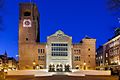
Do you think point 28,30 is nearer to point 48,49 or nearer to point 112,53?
point 48,49

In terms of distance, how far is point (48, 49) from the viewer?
12875 centimetres

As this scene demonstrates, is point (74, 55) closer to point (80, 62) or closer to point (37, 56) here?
point (80, 62)

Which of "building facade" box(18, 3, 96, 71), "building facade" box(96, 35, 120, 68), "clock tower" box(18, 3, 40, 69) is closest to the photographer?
"building facade" box(18, 3, 96, 71)

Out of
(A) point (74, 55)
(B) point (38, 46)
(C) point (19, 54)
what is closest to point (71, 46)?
(A) point (74, 55)

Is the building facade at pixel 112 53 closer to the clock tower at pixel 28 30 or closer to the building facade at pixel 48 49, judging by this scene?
the building facade at pixel 48 49

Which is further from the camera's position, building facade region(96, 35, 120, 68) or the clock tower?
building facade region(96, 35, 120, 68)

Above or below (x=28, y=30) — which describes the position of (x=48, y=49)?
below

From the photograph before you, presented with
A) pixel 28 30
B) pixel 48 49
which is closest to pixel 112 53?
pixel 48 49

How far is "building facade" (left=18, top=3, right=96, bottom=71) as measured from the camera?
A: 127500 millimetres

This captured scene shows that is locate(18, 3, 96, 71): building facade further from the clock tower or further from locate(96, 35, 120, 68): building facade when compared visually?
locate(96, 35, 120, 68): building facade

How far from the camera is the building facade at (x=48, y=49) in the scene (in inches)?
5020

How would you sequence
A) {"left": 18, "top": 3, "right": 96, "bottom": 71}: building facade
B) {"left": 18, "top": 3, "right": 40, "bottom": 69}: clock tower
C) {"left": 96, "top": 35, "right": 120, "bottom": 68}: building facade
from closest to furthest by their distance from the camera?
{"left": 18, "top": 3, "right": 96, "bottom": 71}: building facade, {"left": 18, "top": 3, "right": 40, "bottom": 69}: clock tower, {"left": 96, "top": 35, "right": 120, "bottom": 68}: building facade

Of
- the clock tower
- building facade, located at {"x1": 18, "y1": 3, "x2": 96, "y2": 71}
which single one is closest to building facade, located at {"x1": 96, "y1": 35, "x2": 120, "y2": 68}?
building facade, located at {"x1": 18, "y1": 3, "x2": 96, "y2": 71}

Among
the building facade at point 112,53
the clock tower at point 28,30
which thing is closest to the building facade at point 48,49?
the clock tower at point 28,30
